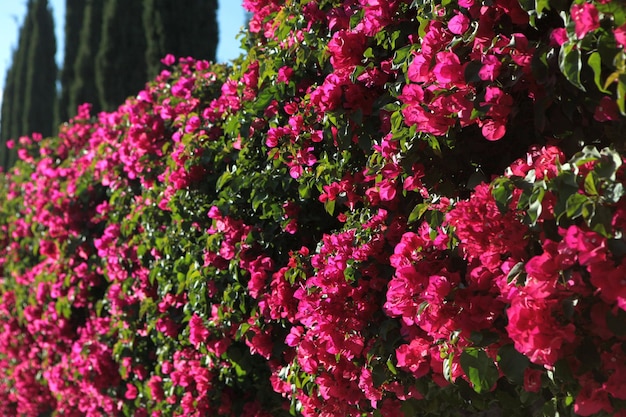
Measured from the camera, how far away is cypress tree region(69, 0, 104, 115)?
14992 millimetres

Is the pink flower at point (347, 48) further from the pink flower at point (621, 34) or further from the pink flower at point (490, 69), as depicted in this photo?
the pink flower at point (621, 34)

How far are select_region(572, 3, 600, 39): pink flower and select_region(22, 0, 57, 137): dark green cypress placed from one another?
20426 mm

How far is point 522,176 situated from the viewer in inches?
73.8

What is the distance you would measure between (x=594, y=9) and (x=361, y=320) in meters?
1.35

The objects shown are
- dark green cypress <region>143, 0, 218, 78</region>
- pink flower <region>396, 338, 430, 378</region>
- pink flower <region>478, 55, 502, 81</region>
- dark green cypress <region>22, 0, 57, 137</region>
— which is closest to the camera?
pink flower <region>478, 55, 502, 81</region>

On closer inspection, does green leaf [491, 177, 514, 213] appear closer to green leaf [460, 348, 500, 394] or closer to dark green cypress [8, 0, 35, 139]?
green leaf [460, 348, 500, 394]

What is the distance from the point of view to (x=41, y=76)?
2112 centimetres

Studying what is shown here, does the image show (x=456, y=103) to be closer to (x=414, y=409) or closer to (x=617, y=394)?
(x=617, y=394)

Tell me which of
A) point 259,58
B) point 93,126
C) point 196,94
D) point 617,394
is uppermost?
point 93,126

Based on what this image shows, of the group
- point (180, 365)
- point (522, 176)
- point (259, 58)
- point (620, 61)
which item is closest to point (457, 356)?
point (522, 176)

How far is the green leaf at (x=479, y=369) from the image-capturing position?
192 centimetres

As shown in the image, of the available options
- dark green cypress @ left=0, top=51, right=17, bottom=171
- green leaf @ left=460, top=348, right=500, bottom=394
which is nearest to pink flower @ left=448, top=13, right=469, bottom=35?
green leaf @ left=460, top=348, right=500, bottom=394

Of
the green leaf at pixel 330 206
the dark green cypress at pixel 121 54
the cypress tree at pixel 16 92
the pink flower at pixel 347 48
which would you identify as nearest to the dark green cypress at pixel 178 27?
the dark green cypress at pixel 121 54

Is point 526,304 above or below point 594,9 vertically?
below
